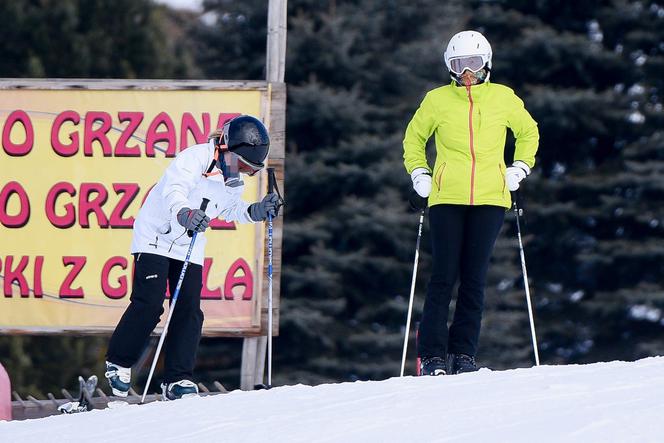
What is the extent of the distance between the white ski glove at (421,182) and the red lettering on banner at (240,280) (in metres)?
2.54

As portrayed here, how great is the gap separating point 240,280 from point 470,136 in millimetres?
2936

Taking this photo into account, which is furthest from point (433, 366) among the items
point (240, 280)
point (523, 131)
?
point (240, 280)

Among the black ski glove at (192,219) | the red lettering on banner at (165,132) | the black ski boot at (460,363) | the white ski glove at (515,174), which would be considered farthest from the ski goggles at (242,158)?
the red lettering on banner at (165,132)

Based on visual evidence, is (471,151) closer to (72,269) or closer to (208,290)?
(208,290)

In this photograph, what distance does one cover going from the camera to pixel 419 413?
5.95 m

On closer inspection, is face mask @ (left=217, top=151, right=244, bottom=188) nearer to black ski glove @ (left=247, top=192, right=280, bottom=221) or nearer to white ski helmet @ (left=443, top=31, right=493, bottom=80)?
black ski glove @ (left=247, top=192, right=280, bottom=221)

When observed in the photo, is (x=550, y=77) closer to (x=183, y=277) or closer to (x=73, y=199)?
(x=73, y=199)

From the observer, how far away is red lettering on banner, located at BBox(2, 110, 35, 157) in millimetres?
10102

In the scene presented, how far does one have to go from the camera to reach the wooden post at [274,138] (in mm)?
9758

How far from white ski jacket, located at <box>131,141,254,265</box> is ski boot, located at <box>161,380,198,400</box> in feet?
2.01

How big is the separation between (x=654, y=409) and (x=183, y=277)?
2709 millimetres

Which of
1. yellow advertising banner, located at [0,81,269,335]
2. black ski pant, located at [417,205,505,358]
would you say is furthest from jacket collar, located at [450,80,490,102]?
yellow advertising banner, located at [0,81,269,335]

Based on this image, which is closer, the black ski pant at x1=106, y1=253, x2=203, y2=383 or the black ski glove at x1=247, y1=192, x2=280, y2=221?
the black ski pant at x1=106, y1=253, x2=203, y2=383

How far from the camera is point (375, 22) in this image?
773 inches
